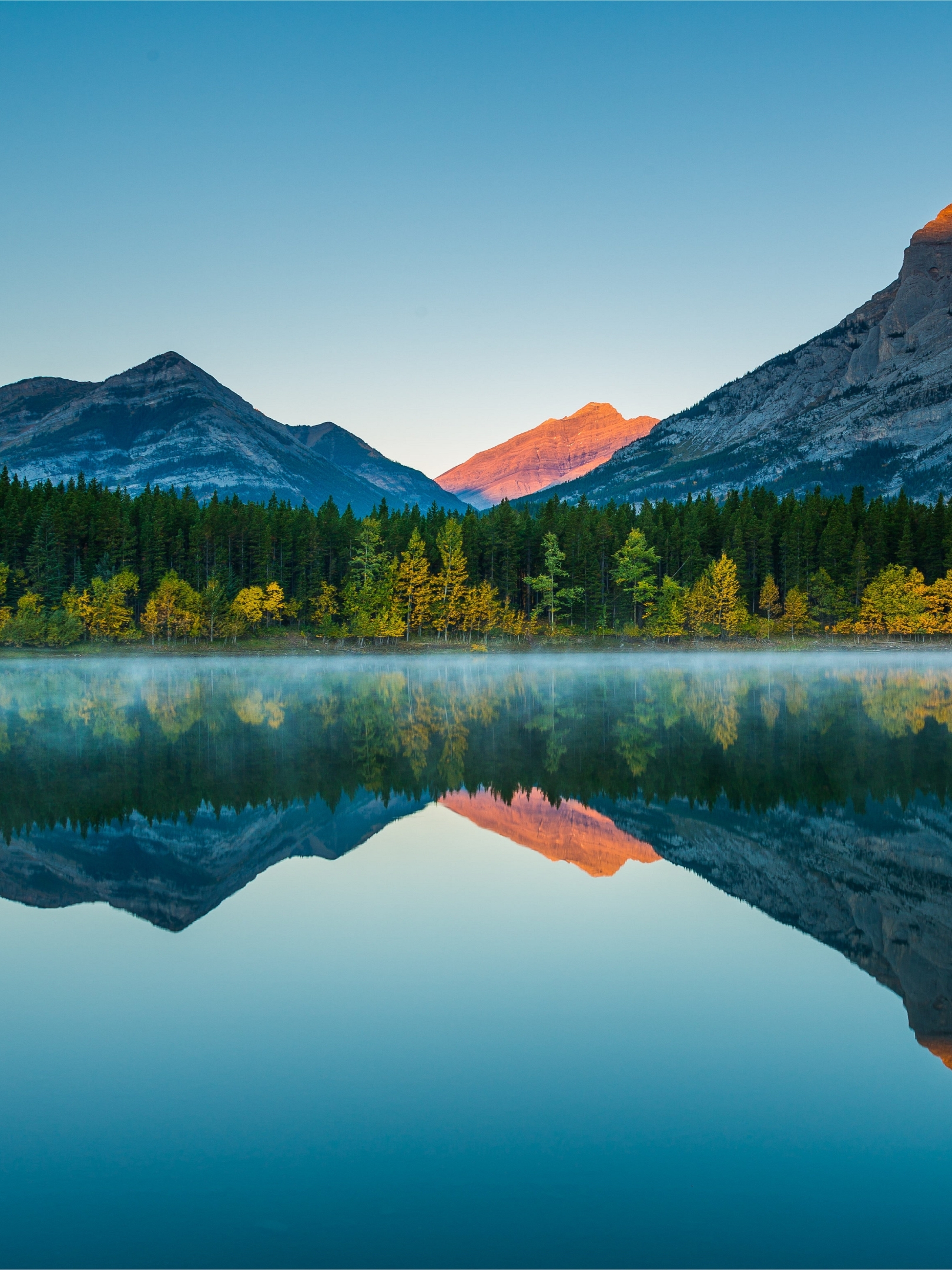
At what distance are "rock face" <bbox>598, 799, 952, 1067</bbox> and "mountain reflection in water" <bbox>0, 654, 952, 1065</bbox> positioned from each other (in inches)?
1.8

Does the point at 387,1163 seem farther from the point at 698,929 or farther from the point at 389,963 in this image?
the point at 698,929

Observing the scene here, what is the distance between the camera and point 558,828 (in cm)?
1792

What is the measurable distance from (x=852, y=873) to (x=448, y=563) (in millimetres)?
95037

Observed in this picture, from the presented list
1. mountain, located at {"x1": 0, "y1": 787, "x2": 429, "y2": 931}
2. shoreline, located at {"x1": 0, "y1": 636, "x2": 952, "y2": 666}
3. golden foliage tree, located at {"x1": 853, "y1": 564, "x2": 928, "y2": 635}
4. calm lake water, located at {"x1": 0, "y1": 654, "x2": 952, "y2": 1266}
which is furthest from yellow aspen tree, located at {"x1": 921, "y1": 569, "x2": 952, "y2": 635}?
mountain, located at {"x1": 0, "y1": 787, "x2": 429, "y2": 931}

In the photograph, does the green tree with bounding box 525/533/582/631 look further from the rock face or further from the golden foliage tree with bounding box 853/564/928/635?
the rock face

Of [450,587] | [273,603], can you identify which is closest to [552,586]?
[450,587]

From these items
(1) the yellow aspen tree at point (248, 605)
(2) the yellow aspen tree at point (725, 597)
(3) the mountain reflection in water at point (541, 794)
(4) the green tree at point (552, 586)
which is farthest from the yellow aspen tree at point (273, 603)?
(3) the mountain reflection in water at point (541, 794)

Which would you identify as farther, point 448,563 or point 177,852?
point 448,563

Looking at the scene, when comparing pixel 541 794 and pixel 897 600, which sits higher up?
pixel 897 600

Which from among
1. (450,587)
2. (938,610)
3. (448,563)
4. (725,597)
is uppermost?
(448,563)

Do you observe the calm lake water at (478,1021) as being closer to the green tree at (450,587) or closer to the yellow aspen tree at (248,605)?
the yellow aspen tree at (248,605)

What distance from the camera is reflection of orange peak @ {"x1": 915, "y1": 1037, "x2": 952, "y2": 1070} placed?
28.5ft

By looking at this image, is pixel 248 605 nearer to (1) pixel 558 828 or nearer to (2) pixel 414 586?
(2) pixel 414 586

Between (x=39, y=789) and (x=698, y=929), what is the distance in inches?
645
